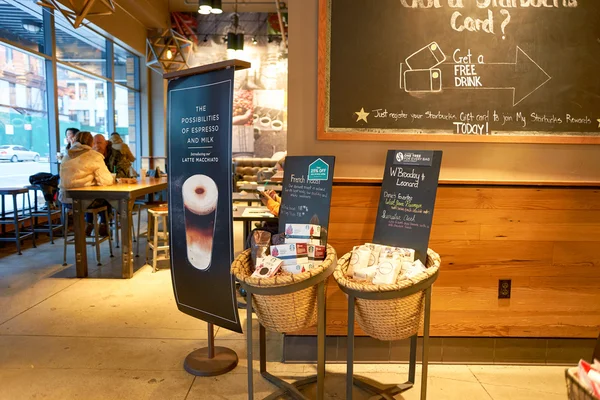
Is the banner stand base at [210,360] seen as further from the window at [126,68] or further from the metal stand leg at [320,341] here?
the window at [126,68]

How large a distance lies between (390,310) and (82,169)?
3.82 m

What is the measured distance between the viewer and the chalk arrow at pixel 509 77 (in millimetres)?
2531

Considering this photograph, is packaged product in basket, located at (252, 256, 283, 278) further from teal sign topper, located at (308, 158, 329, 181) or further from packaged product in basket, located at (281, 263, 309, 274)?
teal sign topper, located at (308, 158, 329, 181)

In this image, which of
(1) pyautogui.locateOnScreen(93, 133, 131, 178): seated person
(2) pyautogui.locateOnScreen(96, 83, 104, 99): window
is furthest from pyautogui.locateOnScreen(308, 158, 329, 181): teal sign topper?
(2) pyautogui.locateOnScreen(96, 83, 104, 99): window

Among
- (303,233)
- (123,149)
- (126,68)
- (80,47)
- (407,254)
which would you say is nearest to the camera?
(407,254)

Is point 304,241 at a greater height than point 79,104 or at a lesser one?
lesser

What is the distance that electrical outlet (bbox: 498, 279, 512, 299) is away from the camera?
263 centimetres

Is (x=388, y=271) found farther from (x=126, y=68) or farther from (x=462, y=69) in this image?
(x=126, y=68)

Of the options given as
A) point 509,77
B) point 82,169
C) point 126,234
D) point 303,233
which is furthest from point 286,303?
point 82,169

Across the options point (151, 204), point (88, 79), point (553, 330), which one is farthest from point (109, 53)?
point (553, 330)

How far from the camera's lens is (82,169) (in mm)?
4504

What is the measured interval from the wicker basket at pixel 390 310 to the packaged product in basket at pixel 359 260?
8 centimetres

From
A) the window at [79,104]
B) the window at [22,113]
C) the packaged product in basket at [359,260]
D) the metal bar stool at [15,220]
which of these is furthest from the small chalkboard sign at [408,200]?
the window at [79,104]

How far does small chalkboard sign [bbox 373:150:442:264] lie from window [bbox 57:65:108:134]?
6797 millimetres
